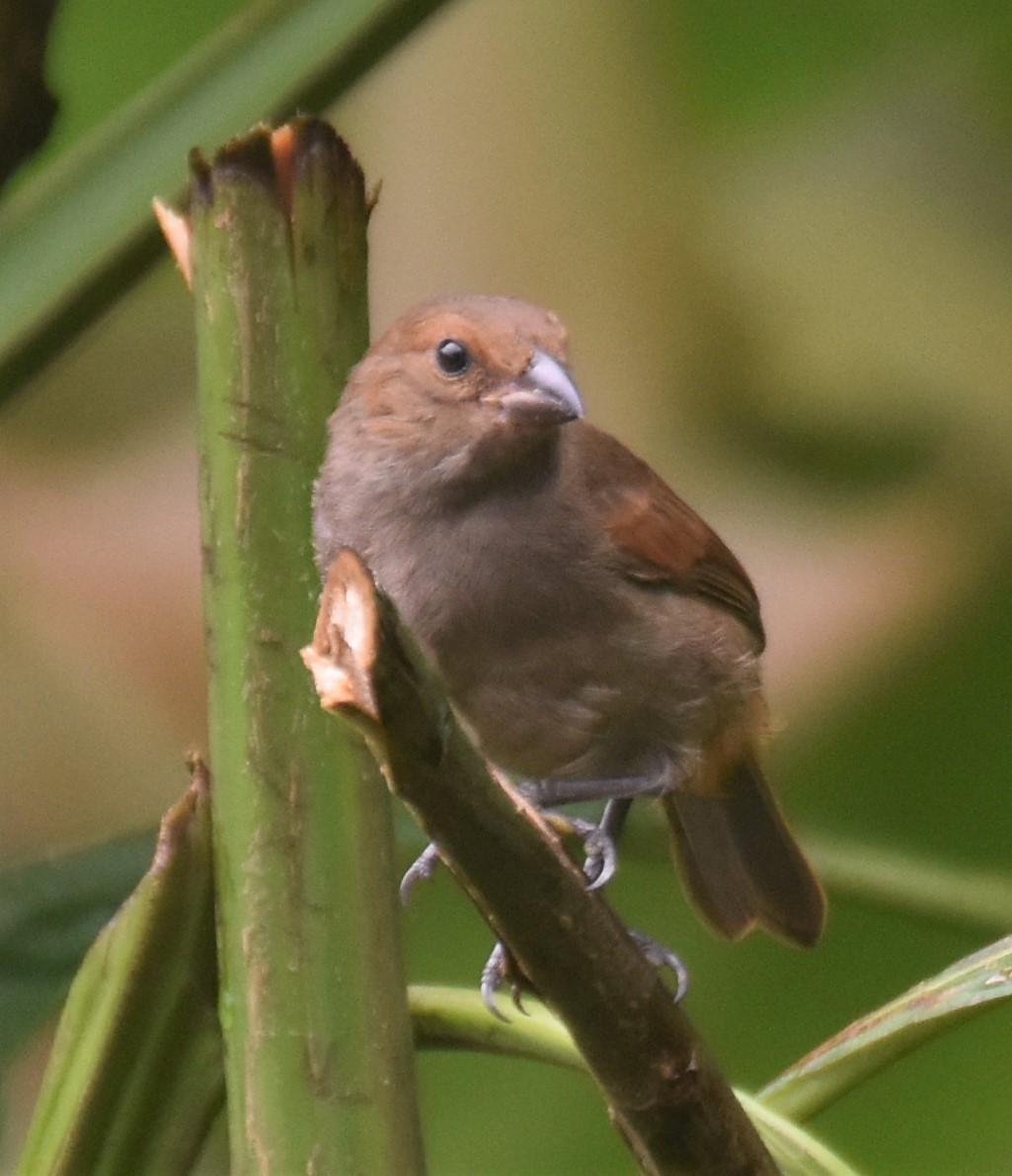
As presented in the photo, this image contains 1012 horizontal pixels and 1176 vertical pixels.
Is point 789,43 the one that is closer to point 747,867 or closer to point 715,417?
point 715,417

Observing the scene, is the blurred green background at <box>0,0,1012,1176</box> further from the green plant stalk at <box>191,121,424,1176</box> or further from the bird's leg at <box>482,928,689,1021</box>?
the green plant stalk at <box>191,121,424,1176</box>

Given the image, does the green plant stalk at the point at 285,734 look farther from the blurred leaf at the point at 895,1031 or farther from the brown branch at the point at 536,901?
the blurred leaf at the point at 895,1031

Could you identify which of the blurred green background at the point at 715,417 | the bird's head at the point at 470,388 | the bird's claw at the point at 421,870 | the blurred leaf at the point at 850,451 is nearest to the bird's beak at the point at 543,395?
the bird's head at the point at 470,388

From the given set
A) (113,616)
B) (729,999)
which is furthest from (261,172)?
(113,616)

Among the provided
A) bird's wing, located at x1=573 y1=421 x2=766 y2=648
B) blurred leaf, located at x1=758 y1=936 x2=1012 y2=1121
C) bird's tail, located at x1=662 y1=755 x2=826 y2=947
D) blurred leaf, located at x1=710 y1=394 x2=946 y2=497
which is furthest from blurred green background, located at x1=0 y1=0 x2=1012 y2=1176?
blurred leaf, located at x1=758 y1=936 x2=1012 y2=1121

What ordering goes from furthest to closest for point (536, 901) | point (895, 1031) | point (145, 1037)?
point (895, 1031)
point (145, 1037)
point (536, 901)

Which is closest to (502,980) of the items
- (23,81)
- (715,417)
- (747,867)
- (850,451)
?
(747,867)
